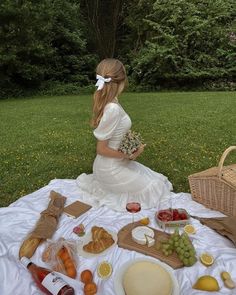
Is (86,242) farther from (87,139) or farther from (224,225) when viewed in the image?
(87,139)

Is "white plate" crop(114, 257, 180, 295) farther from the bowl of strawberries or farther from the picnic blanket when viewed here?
the bowl of strawberries

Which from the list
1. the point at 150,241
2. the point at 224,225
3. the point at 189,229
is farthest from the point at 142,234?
the point at 224,225

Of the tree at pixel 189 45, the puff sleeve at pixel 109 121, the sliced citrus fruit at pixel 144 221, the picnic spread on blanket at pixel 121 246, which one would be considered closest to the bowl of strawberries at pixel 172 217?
the picnic spread on blanket at pixel 121 246

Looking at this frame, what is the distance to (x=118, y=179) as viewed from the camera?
4.19m

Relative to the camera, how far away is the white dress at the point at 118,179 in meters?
4.06

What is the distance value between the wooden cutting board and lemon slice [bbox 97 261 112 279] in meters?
0.34

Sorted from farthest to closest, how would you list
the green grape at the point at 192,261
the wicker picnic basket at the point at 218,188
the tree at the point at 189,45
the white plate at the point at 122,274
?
the tree at the point at 189,45
the wicker picnic basket at the point at 218,188
the green grape at the point at 192,261
the white plate at the point at 122,274

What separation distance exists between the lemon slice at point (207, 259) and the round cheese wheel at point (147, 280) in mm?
468

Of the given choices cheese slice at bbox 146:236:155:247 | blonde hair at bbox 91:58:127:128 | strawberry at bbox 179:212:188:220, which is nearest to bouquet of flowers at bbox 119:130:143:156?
blonde hair at bbox 91:58:127:128

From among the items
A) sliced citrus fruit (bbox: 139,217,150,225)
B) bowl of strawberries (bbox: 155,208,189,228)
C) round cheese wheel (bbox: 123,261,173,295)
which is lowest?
sliced citrus fruit (bbox: 139,217,150,225)

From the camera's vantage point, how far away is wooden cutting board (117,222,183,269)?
3.08 meters

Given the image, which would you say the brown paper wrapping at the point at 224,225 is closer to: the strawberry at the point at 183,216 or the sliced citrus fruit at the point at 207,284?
the strawberry at the point at 183,216

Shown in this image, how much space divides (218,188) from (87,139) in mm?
4042

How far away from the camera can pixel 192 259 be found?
3.05 meters
